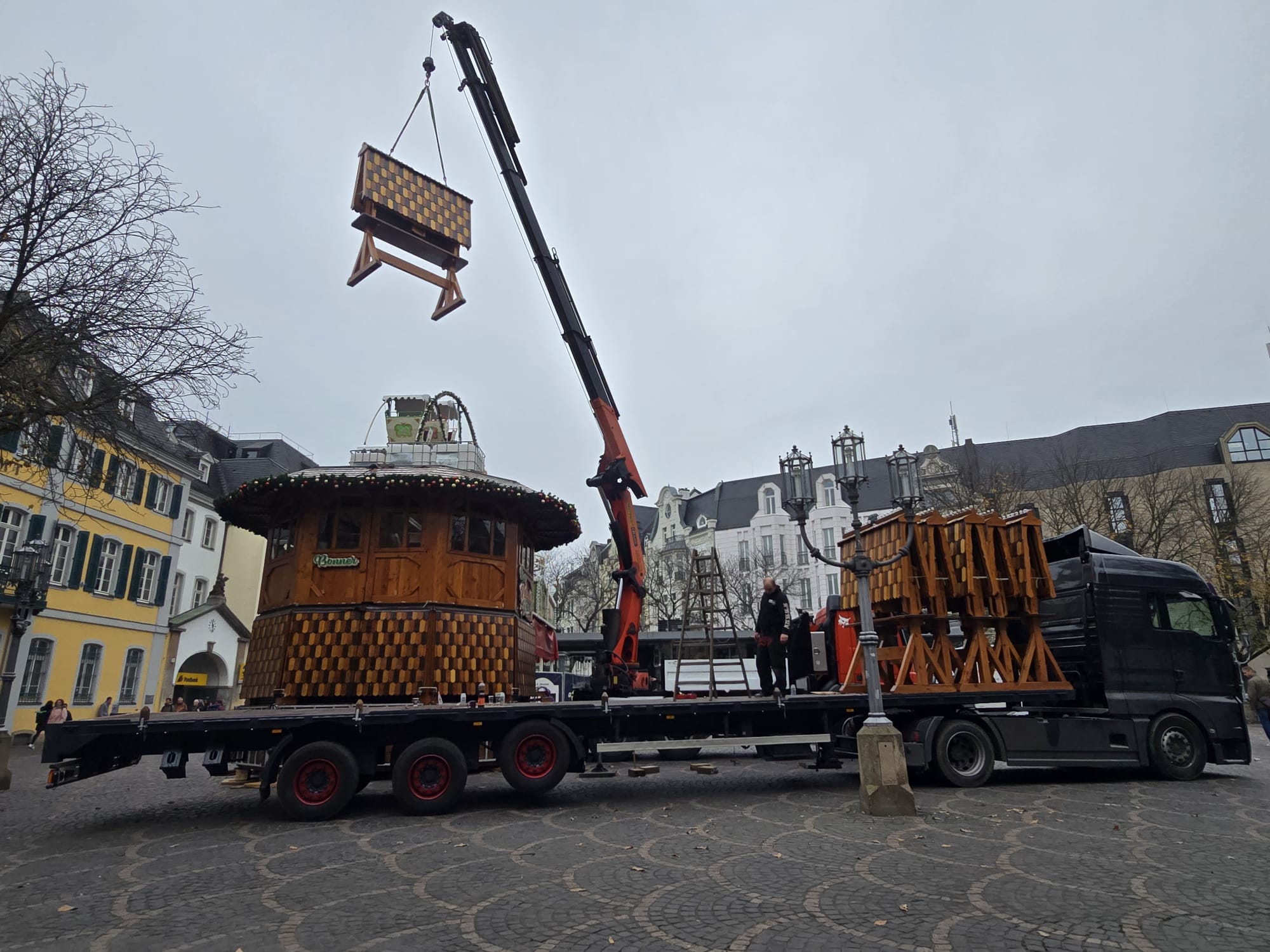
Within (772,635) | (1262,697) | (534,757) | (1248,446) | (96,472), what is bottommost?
(534,757)

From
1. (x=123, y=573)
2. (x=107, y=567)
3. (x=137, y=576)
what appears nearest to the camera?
(x=107, y=567)

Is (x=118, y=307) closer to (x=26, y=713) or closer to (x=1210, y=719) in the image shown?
(x=1210, y=719)

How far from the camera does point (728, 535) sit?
58062mm

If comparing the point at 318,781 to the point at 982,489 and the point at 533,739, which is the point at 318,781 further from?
the point at 982,489

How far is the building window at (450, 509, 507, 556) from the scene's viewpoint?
13.5 m

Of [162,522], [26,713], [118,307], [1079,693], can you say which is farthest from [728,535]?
[118,307]

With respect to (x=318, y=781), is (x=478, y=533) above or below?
above

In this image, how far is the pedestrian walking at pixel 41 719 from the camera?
831 inches

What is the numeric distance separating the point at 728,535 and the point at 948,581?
47.5 m

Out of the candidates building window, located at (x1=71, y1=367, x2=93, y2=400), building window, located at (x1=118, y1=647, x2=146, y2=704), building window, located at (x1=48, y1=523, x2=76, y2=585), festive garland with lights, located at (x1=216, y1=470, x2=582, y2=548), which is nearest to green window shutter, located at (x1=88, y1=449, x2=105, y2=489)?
building window, located at (x1=71, y1=367, x2=93, y2=400)

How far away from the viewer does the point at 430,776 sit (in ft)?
29.4

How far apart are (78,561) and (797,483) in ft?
85.4

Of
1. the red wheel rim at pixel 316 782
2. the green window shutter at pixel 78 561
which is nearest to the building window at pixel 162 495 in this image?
the green window shutter at pixel 78 561

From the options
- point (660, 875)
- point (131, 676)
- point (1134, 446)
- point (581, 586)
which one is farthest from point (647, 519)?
point (660, 875)
